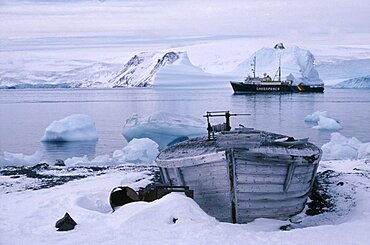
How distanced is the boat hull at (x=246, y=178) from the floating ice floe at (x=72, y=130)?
14.2m

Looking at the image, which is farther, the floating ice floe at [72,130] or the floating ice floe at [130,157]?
the floating ice floe at [72,130]

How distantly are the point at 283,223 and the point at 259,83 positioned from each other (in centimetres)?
6483

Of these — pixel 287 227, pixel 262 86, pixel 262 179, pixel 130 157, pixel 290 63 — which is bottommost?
pixel 262 86

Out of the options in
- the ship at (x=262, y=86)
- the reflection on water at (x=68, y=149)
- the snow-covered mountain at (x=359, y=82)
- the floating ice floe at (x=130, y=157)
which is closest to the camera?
the floating ice floe at (x=130, y=157)

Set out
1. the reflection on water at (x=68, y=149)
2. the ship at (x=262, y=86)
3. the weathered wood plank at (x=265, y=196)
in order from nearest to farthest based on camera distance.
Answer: the weathered wood plank at (x=265, y=196) → the reflection on water at (x=68, y=149) → the ship at (x=262, y=86)

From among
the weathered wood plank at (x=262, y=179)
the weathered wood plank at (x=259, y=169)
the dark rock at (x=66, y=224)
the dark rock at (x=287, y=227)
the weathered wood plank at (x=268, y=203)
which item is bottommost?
the dark rock at (x=287, y=227)

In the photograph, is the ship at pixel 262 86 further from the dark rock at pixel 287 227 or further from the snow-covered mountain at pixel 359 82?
the dark rock at pixel 287 227

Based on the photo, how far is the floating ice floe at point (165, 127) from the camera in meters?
19.5

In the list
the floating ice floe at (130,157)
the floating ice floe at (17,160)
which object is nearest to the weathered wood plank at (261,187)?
the floating ice floe at (130,157)

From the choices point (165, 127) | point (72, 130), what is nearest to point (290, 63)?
point (72, 130)

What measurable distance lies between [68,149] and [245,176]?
14.6 metres

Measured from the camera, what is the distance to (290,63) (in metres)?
84.6

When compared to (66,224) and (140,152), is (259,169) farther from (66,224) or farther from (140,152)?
(140,152)

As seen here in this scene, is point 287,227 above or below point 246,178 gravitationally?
below
